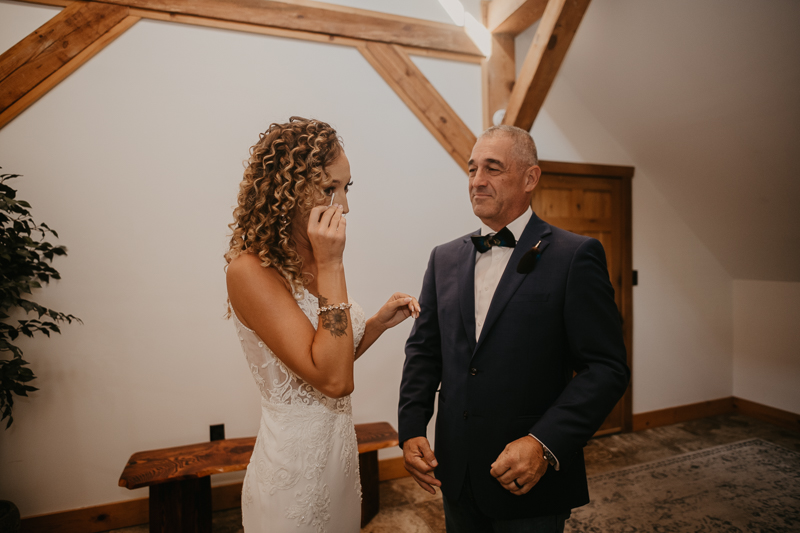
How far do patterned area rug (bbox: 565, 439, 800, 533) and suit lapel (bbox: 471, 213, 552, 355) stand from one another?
182cm

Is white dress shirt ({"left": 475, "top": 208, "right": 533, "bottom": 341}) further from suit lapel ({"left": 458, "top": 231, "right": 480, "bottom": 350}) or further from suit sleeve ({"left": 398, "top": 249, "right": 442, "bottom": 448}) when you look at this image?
suit sleeve ({"left": 398, "top": 249, "right": 442, "bottom": 448})

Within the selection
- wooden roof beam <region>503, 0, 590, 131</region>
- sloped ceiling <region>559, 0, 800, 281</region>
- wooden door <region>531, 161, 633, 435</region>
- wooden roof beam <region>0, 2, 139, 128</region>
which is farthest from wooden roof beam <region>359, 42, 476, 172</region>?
wooden roof beam <region>0, 2, 139, 128</region>

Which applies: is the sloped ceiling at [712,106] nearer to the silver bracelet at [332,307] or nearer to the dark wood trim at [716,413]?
the dark wood trim at [716,413]

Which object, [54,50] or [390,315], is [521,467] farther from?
[54,50]

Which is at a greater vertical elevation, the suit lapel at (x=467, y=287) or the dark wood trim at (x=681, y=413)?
the suit lapel at (x=467, y=287)

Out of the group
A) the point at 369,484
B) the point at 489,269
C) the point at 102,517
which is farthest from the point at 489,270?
the point at 102,517

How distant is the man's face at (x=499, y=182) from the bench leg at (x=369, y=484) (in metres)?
1.70

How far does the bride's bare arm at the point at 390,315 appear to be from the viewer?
1.42m

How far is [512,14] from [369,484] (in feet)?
10.3

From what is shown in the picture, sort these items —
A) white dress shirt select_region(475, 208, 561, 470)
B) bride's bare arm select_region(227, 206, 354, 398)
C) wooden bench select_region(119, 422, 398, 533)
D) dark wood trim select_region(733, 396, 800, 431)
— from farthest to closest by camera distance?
Result: dark wood trim select_region(733, 396, 800, 431) → wooden bench select_region(119, 422, 398, 533) → white dress shirt select_region(475, 208, 561, 470) → bride's bare arm select_region(227, 206, 354, 398)

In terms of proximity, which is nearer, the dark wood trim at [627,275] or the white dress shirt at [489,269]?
the white dress shirt at [489,269]

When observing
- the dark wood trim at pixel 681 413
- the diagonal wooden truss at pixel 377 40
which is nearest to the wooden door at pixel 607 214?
the dark wood trim at pixel 681 413

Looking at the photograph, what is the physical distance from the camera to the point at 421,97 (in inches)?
Answer: 121

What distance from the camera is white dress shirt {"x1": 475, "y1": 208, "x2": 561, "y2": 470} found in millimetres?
1432
